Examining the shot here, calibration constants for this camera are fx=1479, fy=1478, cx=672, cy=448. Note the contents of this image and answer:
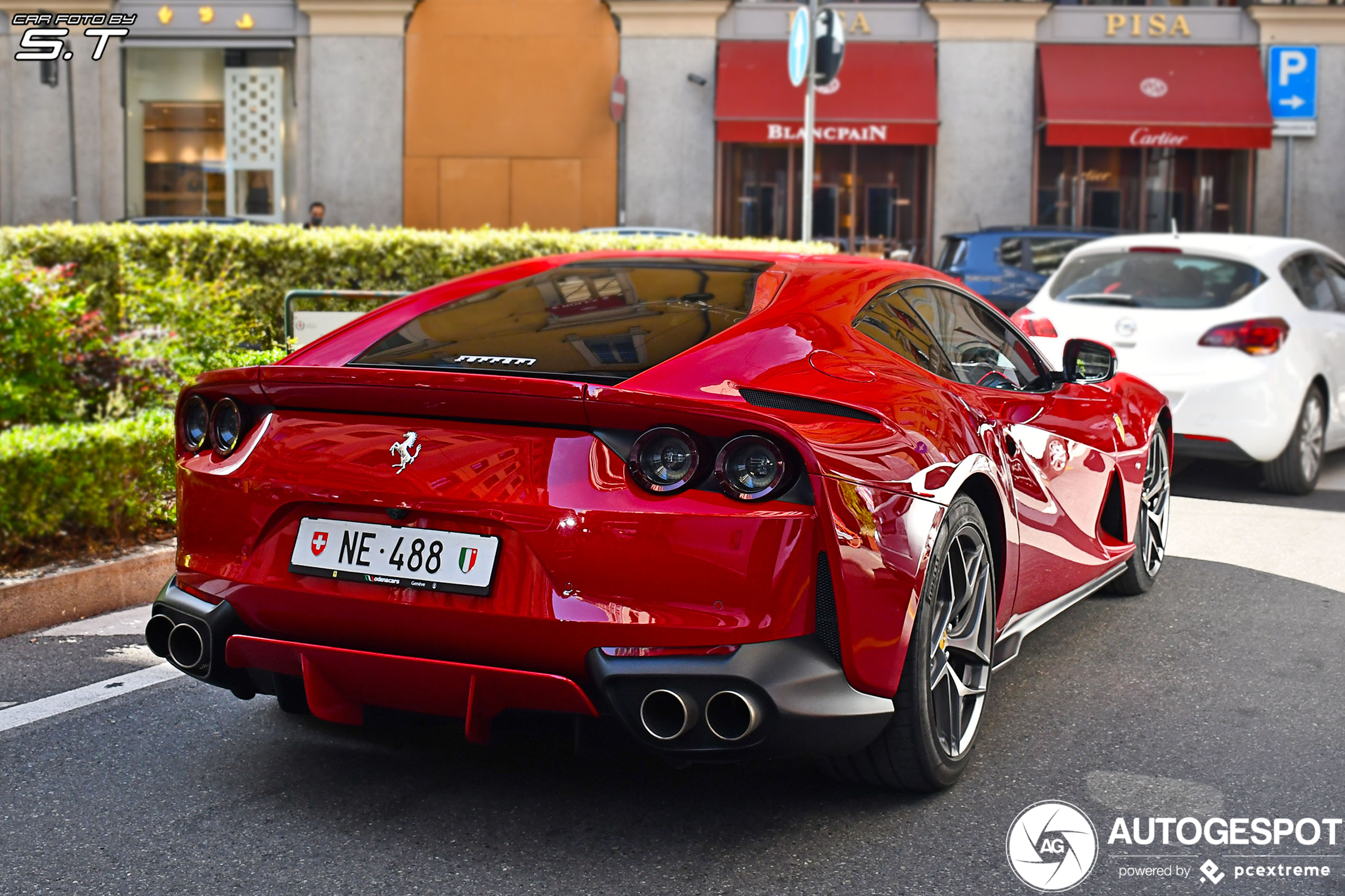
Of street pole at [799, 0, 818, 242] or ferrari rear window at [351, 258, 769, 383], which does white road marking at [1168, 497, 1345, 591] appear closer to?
ferrari rear window at [351, 258, 769, 383]

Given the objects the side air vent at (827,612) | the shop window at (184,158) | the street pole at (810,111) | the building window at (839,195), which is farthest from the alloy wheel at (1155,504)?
the shop window at (184,158)

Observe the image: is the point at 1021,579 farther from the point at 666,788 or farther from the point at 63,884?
the point at 63,884

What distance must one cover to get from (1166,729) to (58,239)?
25.2 feet

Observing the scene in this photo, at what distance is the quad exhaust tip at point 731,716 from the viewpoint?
9.91ft

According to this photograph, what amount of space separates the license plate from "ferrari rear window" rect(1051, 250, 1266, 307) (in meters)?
6.35

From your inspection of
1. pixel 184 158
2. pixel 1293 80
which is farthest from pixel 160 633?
pixel 1293 80

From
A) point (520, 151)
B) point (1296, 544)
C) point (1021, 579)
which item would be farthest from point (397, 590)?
point (520, 151)

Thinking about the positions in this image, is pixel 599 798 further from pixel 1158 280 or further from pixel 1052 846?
pixel 1158 280

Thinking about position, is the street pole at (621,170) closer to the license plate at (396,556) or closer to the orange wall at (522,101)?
the orange wall at (522,101)

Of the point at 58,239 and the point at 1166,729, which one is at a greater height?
the point at 58,239

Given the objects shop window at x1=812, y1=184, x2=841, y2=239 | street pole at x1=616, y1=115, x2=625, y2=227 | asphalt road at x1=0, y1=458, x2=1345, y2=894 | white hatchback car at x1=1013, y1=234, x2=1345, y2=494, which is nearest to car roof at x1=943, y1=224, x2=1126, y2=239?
white hatchback car at x1=1013, y1=234, x2=1345, y2=494

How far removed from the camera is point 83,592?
5430 mm

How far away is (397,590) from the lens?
125 inches

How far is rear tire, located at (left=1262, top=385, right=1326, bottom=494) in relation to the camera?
27.8ft
